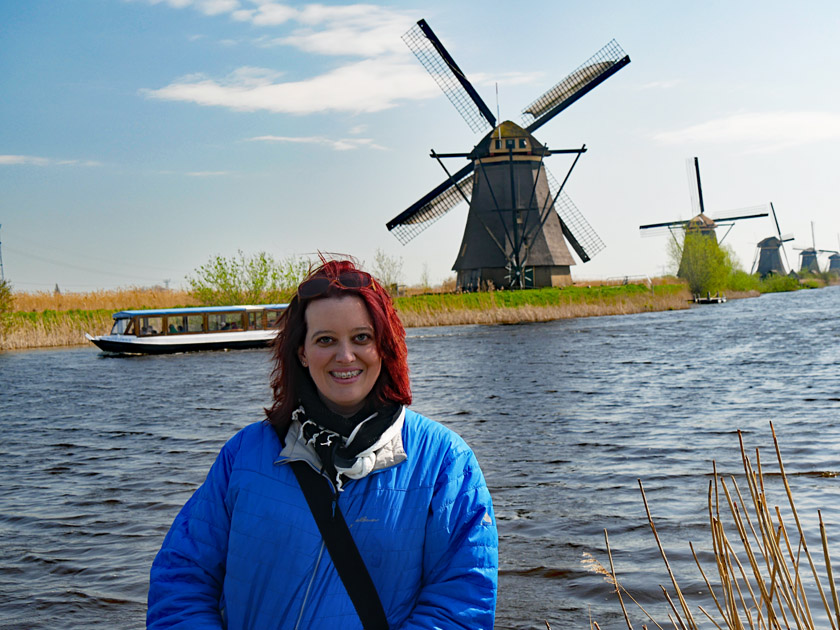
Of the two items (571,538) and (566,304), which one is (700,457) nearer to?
(571,538)

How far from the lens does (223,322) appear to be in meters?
31.3

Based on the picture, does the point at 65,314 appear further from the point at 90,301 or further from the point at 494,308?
the point at 494,308

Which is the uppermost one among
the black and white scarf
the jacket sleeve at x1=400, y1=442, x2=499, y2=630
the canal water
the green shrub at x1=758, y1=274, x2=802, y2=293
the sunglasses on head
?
the green shrub at x1=758, y1=274, x2=802, y2=293

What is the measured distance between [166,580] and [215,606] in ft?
0.46

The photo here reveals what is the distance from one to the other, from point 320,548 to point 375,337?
0.55 metres

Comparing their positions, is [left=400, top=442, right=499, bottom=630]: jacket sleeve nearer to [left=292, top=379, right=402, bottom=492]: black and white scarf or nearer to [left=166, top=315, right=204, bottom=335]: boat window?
[left=292, top=379, right=402, bottom=492]: black and white scarf

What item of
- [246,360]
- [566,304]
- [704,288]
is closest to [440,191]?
[566,304]

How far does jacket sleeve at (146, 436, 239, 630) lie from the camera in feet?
6.55

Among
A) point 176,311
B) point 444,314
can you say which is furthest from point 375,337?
point 444,314

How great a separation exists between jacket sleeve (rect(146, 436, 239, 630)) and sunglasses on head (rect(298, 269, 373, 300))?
45cm

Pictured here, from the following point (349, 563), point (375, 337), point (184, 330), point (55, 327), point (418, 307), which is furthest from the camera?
point (55, 327)

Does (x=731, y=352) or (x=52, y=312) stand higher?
(x=52, y=312)

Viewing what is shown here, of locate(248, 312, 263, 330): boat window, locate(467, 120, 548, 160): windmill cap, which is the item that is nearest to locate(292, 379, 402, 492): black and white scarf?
locate(248, 312, 263, 330): boat window

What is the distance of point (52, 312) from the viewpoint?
35.0 metres
